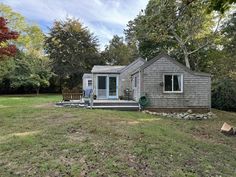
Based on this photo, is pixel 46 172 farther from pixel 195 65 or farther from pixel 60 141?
pixel 195 65

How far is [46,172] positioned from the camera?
4562 millimetres

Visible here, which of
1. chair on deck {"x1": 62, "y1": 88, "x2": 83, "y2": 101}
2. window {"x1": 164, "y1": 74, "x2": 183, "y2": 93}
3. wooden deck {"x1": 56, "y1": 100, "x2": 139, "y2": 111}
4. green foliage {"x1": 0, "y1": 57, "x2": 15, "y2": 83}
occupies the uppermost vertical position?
green foliage {"x1": 0, "y1": 57, "x2": 15, "y2": 83}

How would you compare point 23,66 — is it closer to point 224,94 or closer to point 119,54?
point 119,54

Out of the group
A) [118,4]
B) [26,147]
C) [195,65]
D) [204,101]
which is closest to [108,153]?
[26,147]

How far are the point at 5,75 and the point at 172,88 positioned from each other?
2415cm

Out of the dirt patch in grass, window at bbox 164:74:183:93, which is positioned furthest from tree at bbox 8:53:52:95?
the dirt patch in grass

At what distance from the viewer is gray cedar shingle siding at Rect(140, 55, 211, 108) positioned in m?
14.4

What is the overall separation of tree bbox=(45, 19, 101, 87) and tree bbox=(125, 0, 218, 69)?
289 inches

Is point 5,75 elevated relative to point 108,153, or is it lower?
elevated

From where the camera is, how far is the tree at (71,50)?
33.2 meters

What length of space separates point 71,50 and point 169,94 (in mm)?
22798

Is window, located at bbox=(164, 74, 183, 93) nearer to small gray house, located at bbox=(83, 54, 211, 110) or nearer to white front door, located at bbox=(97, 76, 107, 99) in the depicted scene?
small gray house, located at bbox=(83, 54, 211, 110)

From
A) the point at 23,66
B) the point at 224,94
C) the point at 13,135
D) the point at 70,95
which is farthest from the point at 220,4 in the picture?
the point at 23,66

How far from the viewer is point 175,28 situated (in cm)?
2103
